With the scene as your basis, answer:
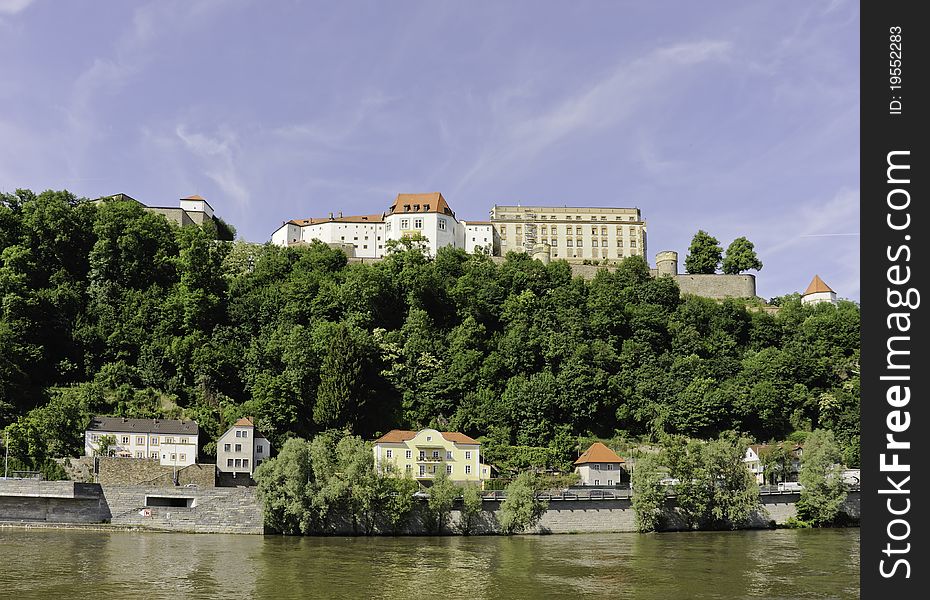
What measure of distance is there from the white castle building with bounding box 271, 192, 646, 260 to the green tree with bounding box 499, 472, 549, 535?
5495 cm

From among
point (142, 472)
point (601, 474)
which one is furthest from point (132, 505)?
point (601, 474)

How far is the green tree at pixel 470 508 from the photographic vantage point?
5309 centimetres

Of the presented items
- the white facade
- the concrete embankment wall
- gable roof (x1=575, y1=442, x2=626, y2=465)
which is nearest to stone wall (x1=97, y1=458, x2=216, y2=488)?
the concrete embankment wall

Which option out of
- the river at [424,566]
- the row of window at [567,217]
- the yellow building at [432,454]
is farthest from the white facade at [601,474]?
the row of window at [567,217]

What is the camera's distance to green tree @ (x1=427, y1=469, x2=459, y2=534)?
172 ft

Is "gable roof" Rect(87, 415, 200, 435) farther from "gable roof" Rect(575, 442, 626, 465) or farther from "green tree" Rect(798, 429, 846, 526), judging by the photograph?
"green tree" Rect(798, 429, 846, 526)

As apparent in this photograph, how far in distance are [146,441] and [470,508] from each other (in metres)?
24.0

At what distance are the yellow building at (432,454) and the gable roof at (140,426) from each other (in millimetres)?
13468

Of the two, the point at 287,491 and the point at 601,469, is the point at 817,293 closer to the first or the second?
the point at 601,469

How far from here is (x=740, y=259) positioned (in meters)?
105

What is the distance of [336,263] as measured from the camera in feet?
292

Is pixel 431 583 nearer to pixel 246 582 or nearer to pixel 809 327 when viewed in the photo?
pixel 246 582

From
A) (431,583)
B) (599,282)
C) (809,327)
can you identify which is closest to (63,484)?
(431,583)

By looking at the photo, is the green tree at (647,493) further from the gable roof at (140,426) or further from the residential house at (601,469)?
the gable roof at (140,426)
